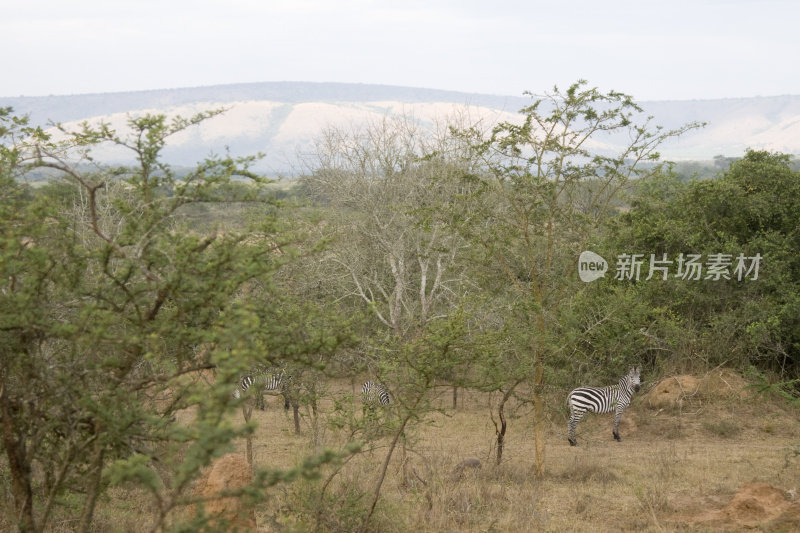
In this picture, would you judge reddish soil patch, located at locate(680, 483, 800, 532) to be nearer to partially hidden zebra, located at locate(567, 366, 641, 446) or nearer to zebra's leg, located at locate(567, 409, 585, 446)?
partially hidden zebra, located at locate(567, 366, 641, 446)

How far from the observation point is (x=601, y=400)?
1630 cm

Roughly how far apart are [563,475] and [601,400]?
357cm

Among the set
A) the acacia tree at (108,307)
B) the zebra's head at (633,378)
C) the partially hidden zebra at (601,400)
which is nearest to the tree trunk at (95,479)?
the acacia tree at (108,307)

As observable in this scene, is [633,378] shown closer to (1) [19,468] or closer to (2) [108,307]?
(2) [108,307]

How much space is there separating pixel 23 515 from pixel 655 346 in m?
15.0

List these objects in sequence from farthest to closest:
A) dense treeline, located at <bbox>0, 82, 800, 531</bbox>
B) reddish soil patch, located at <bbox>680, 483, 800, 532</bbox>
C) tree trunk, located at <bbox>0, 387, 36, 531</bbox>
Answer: reddish soil patch, located at <bbox>680, 483, 800, 532</bbox> < tree trunk, located at <bbox>0, 387, 36, 531</bbox> < dense treeline, located at <bbox>0, 82, 800, 531</bbox>

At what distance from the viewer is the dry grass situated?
10.1 meters

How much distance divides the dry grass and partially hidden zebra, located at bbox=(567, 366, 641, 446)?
52 cm

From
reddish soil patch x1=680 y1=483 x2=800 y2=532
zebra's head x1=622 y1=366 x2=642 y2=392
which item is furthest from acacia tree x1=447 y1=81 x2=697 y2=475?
zebra's head x1=622 y1=366 x2=642 y2=392

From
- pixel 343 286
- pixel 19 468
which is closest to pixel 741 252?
pixel 343 286

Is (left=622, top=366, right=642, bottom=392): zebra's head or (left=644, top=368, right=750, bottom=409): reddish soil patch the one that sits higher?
(left=622, top=366, right=642, bottom=392): zebra's head

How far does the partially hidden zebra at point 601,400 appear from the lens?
16141mm

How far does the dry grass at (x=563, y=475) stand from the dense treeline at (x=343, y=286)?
1.96 ft

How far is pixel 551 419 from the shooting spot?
18359 mm
